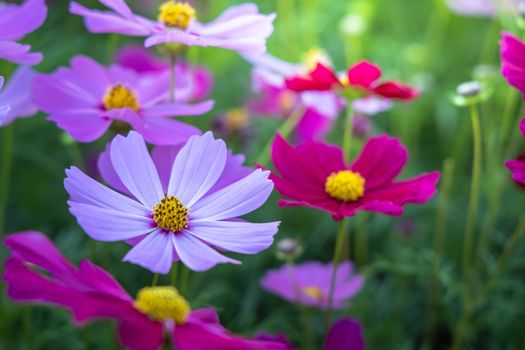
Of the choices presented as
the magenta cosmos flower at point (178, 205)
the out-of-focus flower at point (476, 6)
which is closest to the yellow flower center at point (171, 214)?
the magenta cosmos flower at point (178, 205)

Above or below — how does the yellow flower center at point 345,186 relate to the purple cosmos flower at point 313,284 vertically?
above

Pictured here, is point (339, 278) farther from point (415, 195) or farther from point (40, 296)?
point (40, 296)

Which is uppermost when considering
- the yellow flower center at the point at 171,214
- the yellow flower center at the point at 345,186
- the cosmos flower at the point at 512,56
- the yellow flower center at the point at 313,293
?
the cosmos flower at the point at 512,56

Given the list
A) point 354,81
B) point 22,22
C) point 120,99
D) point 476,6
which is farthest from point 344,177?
point 476,6

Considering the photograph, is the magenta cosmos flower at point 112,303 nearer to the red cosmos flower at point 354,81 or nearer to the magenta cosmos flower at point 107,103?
the magenta cosmos flower at point 107,103

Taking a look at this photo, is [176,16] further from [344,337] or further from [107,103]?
[344,337]

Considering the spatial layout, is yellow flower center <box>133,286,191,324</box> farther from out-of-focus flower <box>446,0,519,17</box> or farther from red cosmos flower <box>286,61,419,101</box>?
out-of-focus flower <box>446,0,519,17</box>

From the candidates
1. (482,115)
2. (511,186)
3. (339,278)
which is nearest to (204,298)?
(339,278)
